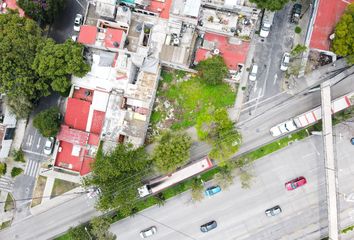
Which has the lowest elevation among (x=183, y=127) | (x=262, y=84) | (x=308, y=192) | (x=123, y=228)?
(x=123, y=228)

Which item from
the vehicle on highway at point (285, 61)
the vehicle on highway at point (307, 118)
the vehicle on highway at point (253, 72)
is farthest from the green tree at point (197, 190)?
the vehicle on highway at point (285, 61)

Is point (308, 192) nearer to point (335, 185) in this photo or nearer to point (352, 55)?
point (335, 185)

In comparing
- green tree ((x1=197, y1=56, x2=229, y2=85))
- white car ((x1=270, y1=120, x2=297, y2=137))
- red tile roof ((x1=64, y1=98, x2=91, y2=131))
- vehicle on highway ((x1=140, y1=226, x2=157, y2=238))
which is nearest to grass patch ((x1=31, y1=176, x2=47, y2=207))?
red tile roof ((x1=64, y1=98, x2=91, y2=131))

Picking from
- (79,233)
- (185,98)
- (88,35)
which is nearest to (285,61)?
(185,98)

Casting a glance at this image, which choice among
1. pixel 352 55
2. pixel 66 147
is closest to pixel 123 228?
pixel 66 147

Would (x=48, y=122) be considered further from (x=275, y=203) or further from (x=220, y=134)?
(x=275, y=203)
